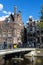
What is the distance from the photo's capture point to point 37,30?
237ft

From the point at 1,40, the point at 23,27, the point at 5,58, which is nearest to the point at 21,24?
the point at 23,27

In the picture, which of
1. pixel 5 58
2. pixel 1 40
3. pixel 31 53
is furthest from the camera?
pixel 1 40

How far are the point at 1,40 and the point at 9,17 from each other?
282 inches

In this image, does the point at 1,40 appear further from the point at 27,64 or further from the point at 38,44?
the point at 27,64

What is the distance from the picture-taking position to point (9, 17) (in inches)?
2844

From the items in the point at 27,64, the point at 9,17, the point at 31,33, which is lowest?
the point at 27,64

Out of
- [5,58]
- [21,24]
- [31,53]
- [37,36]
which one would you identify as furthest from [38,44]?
[5,58]

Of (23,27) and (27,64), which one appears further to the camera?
(23,27)

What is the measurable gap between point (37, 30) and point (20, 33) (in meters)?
4.86

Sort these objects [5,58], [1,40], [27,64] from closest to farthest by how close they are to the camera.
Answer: [27,64] < [5,58] < [1,40]

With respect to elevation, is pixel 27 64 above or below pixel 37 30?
below

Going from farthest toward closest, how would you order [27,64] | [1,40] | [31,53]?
[1,40] → [31,53] → [27,64]

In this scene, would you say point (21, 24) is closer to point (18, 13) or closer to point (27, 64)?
point (18, 13)

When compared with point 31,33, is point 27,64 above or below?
below
